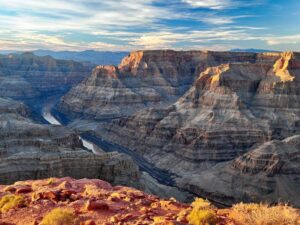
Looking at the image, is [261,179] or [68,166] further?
[261,179]

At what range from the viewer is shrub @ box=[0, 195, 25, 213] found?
949 inches

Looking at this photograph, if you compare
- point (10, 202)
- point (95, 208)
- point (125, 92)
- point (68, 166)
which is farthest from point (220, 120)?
point (95, 208)

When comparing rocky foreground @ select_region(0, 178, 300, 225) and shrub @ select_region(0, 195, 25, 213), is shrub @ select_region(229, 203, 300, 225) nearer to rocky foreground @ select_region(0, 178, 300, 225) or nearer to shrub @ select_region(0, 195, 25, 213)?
rocky foreground @ select_region(0, 178, 300, 225)

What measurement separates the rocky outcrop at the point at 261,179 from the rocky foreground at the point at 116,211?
6163 centimetres

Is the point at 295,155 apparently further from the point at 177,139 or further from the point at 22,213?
the point at 22,213

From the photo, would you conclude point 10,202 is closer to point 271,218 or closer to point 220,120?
point 271,218

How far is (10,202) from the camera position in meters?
24.5

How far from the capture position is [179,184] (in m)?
96.9

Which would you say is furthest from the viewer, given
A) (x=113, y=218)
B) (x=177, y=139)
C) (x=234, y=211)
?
(x=177, y=139)

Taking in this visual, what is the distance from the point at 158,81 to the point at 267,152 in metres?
111

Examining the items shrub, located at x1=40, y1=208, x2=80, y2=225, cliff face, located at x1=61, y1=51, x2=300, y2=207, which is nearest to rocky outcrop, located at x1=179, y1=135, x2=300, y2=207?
cliff face, located at x1=61, y1=51, x2=300, y2=207

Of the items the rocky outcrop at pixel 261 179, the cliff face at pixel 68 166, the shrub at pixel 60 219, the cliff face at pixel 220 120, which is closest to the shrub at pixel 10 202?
the shrub at pixel 60 219

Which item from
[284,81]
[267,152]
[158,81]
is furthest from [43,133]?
[158,81]

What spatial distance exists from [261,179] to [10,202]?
69953 mm
